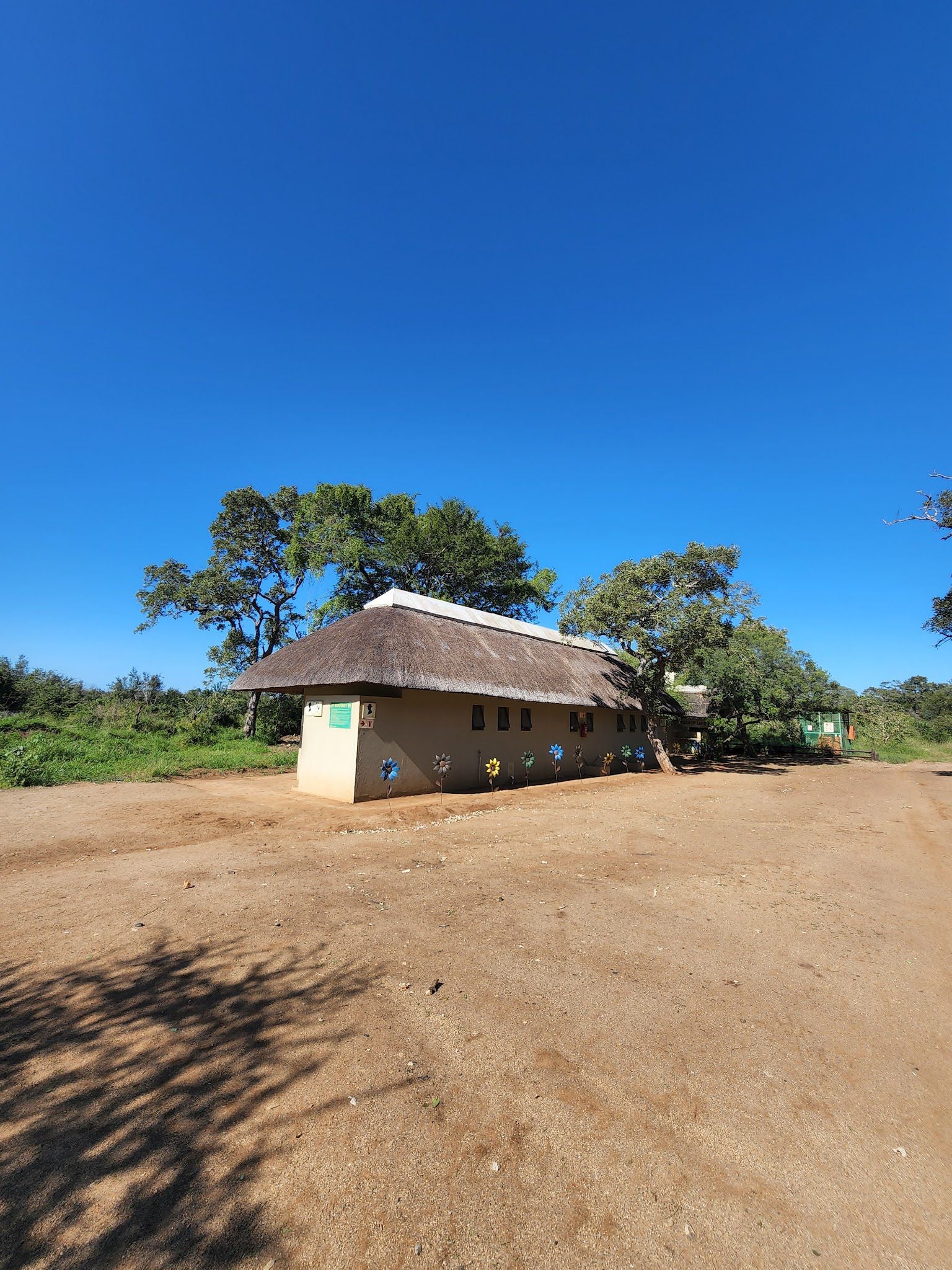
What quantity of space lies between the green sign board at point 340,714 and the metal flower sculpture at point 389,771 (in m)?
1.20

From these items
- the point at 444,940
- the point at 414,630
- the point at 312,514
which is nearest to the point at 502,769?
the point at 414,630

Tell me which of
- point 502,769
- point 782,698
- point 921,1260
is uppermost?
point 782,698

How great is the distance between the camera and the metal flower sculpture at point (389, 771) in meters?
11.9

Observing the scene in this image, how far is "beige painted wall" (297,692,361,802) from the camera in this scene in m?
11.5

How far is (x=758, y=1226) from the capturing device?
Result: 6.57 feet

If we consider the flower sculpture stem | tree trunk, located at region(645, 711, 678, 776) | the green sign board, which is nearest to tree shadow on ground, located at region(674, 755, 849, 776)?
tree trunk, located at region(645, 711, 678, 776)

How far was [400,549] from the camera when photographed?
28.1 meters

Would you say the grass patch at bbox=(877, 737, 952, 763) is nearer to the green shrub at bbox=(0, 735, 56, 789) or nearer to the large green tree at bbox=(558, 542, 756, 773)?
the large green tree at bbox=(558, 542, 756, 773)

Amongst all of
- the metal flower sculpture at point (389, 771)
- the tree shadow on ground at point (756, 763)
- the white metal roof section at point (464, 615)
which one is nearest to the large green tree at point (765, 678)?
the tree shadow on ground at point (756, 763)

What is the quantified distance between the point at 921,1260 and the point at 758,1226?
1.81 feet

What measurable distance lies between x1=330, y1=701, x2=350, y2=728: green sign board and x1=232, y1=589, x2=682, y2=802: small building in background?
0.03m

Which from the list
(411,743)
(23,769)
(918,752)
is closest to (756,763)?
(918,752)

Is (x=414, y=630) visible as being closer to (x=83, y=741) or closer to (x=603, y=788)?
(x=603, y=788)

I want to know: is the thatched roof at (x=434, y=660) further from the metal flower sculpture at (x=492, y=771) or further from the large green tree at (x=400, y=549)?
the large green tree at (x=400, y=549)
